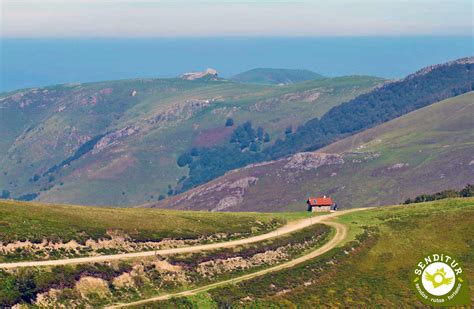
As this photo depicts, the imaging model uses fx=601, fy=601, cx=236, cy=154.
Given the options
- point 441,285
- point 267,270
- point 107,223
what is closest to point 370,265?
point 267,270

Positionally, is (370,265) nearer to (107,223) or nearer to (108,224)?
(108,224)

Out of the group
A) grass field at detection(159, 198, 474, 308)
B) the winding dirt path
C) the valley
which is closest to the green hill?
the valley

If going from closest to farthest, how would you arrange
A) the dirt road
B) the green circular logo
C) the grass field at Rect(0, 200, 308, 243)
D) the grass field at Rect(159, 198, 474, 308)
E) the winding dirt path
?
the winding dirt path, the dirt road, the green circular logo, the grass field at Rect(159, 198, 474, 308), the grass field at Rect(0, 200, 308, 243)

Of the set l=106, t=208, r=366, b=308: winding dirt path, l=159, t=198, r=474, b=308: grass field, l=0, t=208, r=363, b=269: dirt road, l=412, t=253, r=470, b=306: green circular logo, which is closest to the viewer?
l=106, t=208, r=366, b=308: winding dirt path

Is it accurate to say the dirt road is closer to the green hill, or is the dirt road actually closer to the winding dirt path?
the winding dirt path

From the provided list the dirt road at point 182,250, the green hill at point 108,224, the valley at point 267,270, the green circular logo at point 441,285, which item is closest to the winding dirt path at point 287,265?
the valley at point 267,270

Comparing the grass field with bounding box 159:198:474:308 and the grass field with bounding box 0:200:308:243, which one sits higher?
the grass field with bounding box 0:200:308:243

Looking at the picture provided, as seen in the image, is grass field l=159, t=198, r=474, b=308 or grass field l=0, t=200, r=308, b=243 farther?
grass field l=0, t=200, r=308, b=243

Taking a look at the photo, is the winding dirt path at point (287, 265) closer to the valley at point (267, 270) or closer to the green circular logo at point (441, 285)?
the valley at point (267, 270)

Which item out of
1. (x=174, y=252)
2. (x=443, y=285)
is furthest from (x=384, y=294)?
(x=174, y=252)
